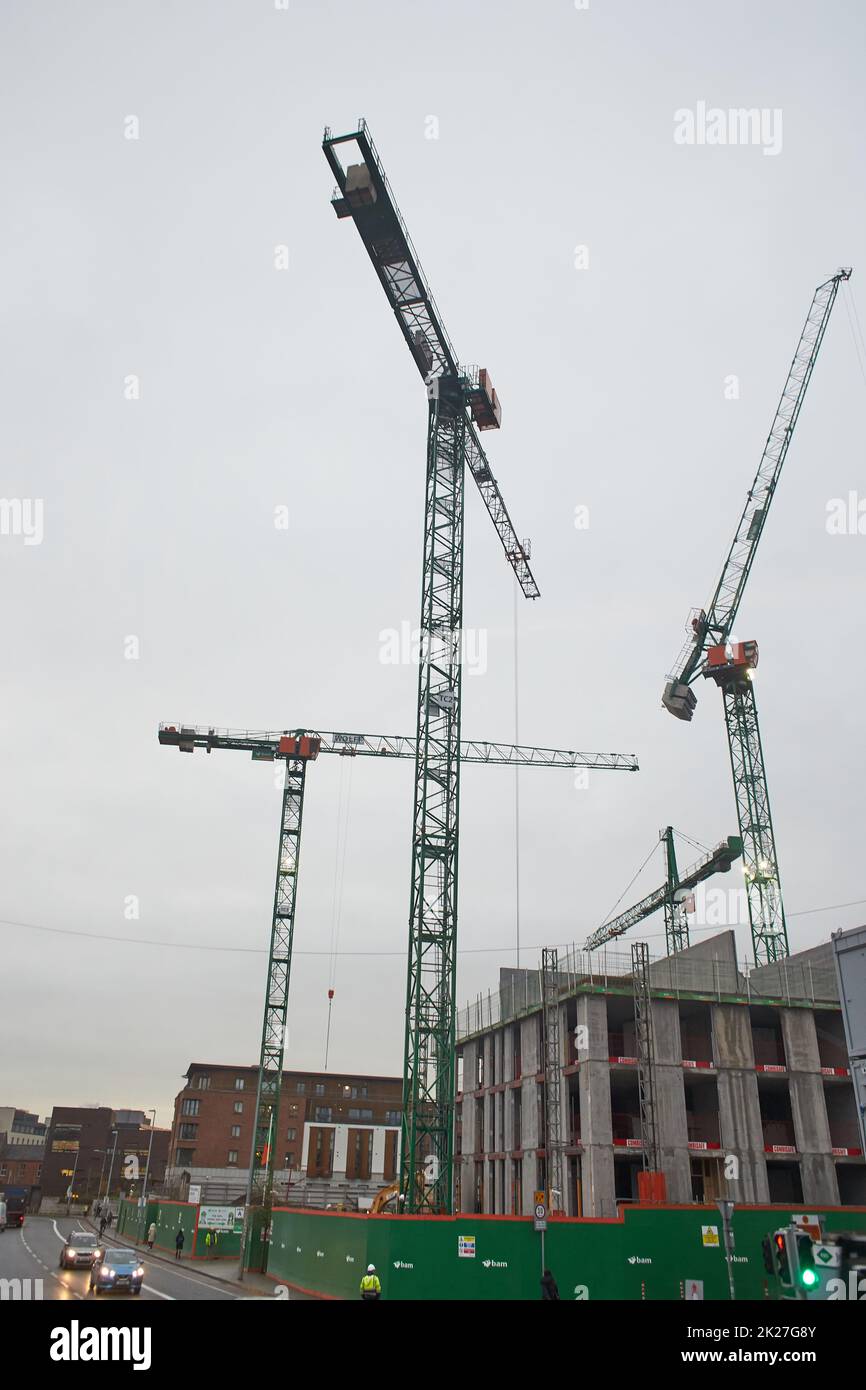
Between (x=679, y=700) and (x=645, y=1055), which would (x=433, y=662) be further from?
(x=679, y=700)

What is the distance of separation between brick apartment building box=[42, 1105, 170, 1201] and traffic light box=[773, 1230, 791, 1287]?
121797mm

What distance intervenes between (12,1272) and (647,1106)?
2360 cm

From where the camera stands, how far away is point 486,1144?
48.4 meters

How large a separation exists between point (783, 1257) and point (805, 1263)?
2.46 feet

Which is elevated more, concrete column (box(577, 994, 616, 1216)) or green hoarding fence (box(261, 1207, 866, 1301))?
concrete column (box(577, 994, 616, 1216))

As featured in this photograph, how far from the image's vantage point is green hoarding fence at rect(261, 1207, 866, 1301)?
25.9m

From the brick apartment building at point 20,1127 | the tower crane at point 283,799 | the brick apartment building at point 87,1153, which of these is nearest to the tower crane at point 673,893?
the tower crane at point 283,799

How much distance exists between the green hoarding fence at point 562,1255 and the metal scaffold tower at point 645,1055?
645cm

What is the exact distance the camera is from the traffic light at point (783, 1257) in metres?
17.0

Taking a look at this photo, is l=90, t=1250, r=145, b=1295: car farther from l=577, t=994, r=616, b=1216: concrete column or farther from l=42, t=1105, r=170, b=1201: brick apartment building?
l=42, t=1105, r=170, b=1201: brick apartment building

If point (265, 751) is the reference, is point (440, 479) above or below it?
Answer: above

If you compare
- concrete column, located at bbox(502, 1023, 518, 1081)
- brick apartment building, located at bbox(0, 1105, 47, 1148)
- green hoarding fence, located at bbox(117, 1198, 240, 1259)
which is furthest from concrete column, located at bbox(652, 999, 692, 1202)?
brick apartment building, located at bbox(0, 1105, 47, 1148)
